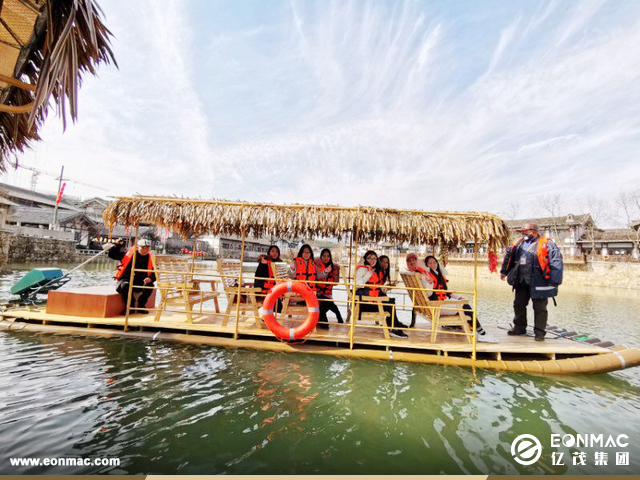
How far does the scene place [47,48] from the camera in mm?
2338

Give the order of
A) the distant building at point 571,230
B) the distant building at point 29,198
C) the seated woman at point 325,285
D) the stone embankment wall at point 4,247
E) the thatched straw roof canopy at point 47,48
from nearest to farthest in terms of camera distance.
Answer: the thatched straw roof canopy at point 47,48 → the seated woman at point 325,285 → the stone embankment wall at point 4,247 → the distant building at point 29,198 → the distant building at point 571,230

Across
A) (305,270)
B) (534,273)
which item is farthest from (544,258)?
(305,270)

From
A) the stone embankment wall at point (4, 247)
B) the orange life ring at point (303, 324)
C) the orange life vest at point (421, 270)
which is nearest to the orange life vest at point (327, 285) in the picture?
the orange life ring at point (303, 324)

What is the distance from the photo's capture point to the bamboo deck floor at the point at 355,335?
5031 mm

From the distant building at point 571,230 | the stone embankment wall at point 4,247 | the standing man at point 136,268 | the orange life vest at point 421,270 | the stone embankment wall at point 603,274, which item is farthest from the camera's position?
the distant building at point 571,230

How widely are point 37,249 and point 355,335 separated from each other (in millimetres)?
30851

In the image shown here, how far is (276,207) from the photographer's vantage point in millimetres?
5504

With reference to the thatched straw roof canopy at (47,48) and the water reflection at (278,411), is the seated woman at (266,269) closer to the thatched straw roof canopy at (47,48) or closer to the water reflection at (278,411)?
the water reflection at (278,411)

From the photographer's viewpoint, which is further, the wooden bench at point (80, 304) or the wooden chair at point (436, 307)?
the wooden bench at point (80, 304)

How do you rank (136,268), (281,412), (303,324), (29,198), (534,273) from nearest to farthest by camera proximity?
1. (281,412)
2. (303,324)
3. (534,273)
4. (136,268)
5. (29,198)

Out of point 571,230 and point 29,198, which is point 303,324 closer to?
point 571,230

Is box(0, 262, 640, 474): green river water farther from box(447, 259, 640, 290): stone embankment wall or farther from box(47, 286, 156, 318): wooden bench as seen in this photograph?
box(447, 259, 640, 290): stone embankment wall

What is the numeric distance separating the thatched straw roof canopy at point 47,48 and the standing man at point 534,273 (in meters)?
6.25

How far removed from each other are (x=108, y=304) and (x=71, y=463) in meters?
4.03
